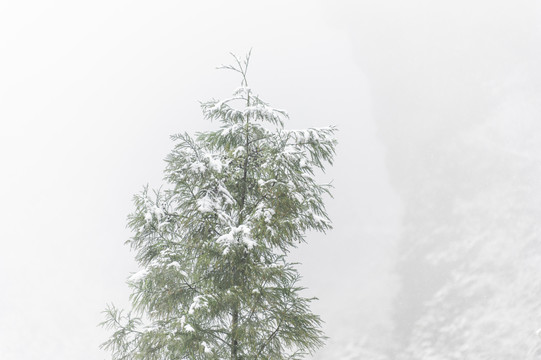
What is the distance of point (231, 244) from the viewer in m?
5.55

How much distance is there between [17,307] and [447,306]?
7279cm

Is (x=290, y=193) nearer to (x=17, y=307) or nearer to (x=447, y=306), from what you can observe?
(x=17, y=307)

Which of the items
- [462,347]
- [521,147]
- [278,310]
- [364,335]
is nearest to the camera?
[278,310]

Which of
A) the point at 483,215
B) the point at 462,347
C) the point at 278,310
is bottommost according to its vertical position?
the point at 278,310

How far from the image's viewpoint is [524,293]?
77.0 meters

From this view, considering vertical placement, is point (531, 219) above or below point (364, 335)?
above

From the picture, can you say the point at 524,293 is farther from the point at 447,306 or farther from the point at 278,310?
the point at 278,310

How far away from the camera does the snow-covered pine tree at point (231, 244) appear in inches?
225

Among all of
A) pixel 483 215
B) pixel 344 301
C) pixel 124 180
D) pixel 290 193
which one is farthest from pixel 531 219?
pixel 124 180

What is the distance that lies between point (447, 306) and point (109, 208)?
356 ft

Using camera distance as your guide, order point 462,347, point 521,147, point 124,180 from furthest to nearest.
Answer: point 124,180 < point 521,147 < point 462,347

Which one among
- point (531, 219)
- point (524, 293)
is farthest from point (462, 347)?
point (531, 219)

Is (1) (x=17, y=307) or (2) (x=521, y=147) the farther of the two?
(2) (x=521, y=147)

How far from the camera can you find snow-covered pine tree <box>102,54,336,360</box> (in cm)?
572
